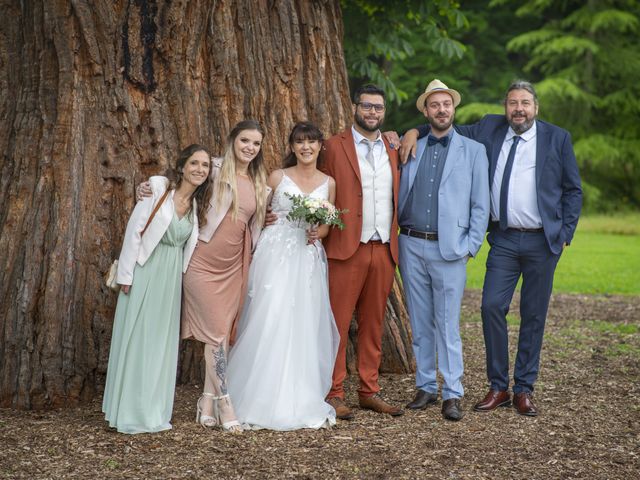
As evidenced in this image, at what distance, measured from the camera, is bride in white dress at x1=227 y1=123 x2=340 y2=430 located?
5.70 meters

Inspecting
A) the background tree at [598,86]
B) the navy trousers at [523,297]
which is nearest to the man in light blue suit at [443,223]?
the navy trousers at [523,297]

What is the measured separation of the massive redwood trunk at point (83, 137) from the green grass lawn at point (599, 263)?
853cm

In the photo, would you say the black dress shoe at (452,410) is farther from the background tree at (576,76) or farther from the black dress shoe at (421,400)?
the background tree at (576,76)

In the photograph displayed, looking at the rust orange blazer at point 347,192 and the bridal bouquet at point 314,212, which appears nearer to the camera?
the bridal bouquet at point 314,212

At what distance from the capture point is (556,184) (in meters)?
6.09

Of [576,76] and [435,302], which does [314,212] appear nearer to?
[435,302]

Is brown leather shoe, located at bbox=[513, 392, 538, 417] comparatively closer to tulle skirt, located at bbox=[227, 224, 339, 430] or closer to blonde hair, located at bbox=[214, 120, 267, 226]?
tulle skirt, located at bbox=[227, 224, 339, 430]

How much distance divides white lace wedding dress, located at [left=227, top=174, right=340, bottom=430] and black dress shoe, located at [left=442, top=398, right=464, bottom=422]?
0.80 metres

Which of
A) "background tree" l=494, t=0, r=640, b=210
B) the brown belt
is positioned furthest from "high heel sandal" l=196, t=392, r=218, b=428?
"background tree" l=494, t=0, r=640, b=210

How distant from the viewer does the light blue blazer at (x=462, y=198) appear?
5941 millimetres

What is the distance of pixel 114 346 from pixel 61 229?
1047mm

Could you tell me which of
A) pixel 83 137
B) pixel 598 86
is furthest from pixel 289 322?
pixel 598 86

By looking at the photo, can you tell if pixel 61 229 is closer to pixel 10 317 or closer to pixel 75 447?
pixel 10 317

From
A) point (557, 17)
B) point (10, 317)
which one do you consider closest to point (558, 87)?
point (557, 17)
